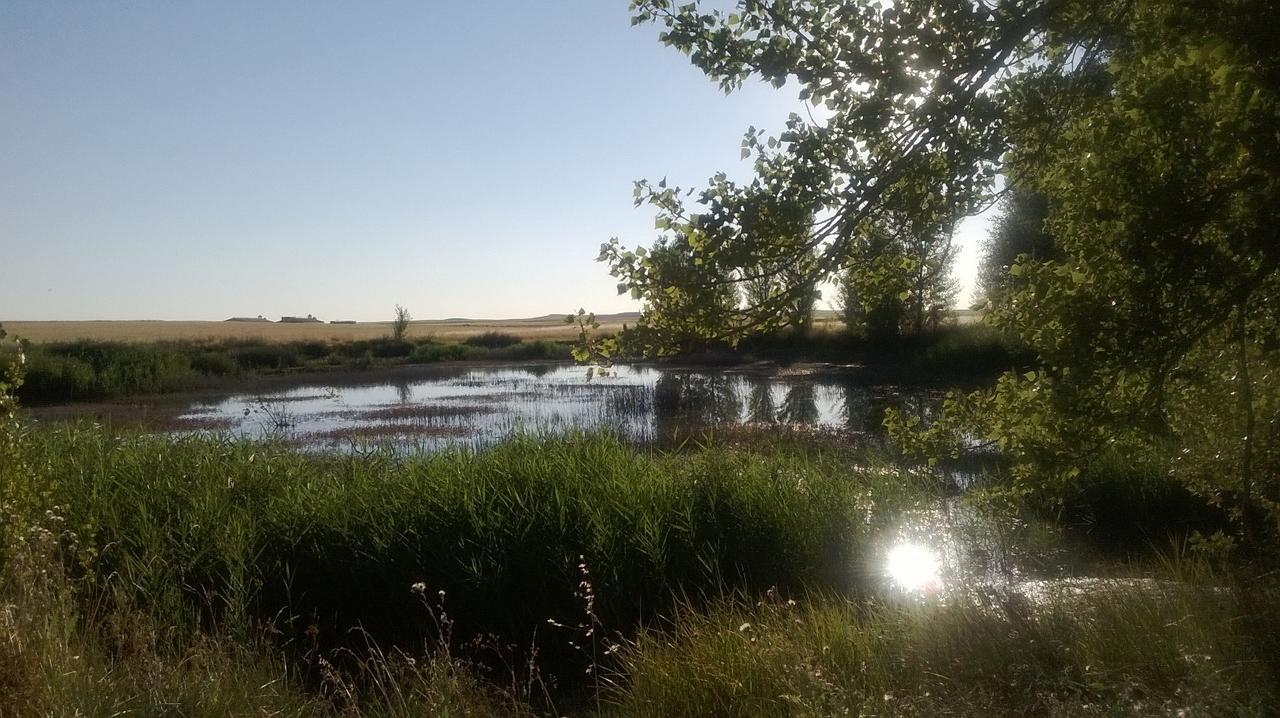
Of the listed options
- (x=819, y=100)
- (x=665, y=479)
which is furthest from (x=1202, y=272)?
(x=665, y=479)

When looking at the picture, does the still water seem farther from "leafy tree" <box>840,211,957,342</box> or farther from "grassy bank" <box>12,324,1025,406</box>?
"leafy tree" <box>840,211,957,342</box>

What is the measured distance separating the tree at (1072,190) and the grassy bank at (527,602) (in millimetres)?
961

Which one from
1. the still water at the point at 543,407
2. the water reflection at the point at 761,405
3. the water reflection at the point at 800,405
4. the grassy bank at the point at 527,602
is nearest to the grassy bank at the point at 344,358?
the water reflection at the point at 761,405

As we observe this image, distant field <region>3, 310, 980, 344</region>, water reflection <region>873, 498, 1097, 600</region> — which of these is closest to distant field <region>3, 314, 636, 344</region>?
distant field <region>3, 310, 980, 344</region>

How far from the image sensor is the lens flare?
6.39 meters

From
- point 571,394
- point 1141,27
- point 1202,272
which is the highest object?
point 1141,27

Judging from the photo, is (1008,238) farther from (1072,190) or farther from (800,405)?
(1072,190)

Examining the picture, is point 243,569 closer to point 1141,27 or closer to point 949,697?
point 949,697

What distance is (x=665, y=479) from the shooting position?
8.07 metres

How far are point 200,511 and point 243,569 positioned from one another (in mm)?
1194

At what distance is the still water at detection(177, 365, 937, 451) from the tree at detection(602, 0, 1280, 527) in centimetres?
809

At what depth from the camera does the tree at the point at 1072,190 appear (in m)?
3.49

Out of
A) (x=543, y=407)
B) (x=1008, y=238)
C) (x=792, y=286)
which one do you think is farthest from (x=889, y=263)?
(x=1008, y=238)

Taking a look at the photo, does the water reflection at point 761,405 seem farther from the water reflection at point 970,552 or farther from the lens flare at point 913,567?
the lens flare at point 913,567
